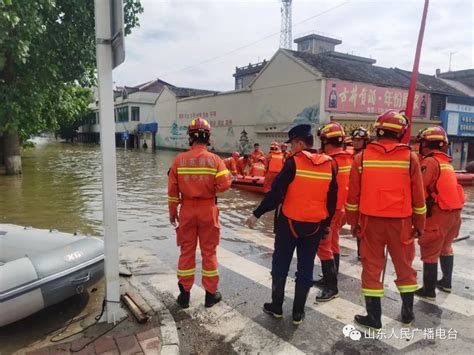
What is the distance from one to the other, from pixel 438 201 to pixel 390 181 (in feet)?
3.61

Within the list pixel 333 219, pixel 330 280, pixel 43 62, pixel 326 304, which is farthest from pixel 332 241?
pixel 43 62

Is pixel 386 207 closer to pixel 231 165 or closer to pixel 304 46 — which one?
pixel 231 165

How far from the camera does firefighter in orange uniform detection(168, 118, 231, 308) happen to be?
3.75 metres

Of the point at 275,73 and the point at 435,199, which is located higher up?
the point at 275,73

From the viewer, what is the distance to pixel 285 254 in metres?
3.56

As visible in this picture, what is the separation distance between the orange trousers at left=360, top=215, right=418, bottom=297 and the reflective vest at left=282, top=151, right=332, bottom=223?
45 cm

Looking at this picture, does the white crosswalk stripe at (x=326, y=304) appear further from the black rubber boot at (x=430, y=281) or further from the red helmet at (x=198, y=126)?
the red helmet at (x=198, y=126)

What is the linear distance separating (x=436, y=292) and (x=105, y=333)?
3.56 m

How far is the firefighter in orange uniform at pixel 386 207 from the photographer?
3299mm

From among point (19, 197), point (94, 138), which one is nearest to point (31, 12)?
point (19, 197)

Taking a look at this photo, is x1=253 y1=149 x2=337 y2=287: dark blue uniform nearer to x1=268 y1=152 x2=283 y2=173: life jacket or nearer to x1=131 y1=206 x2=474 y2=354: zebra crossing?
x1=131 y1=206 x2=474 y2=354: zebra crossing

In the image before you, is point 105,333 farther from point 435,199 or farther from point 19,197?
point 19,197

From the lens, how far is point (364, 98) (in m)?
24.1

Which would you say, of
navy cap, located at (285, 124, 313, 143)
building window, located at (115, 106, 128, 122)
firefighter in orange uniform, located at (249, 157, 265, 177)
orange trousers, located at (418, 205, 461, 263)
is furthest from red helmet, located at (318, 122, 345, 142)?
building window, located at (115, 106, 128, 122)
